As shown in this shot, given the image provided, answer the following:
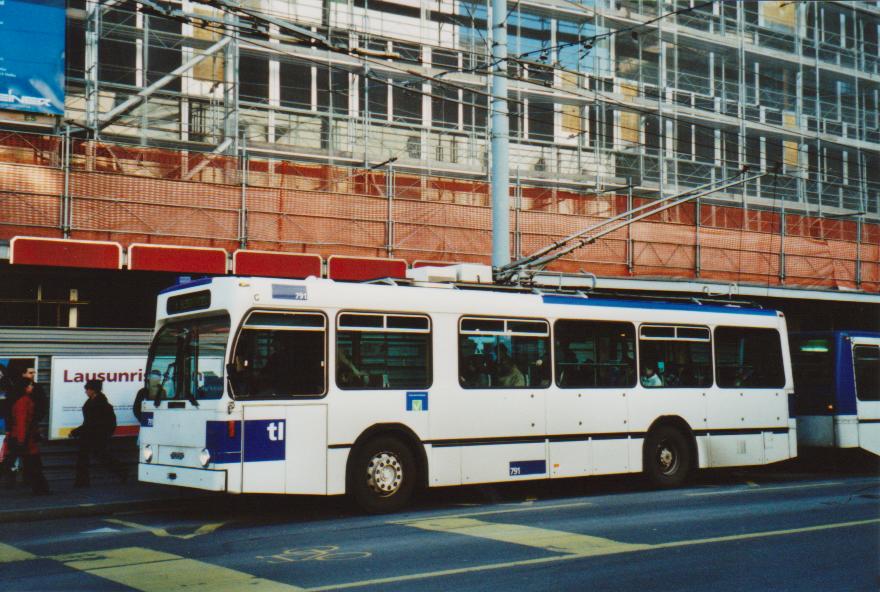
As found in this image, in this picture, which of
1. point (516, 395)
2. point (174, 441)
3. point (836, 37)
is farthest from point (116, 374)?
point (836, 37)

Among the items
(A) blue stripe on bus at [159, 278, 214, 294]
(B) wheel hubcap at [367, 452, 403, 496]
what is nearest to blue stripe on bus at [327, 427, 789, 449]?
(B) wheel hubcap at [367, 452, 403, 496]

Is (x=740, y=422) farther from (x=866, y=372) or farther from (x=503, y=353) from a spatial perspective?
(x=503, y=353)

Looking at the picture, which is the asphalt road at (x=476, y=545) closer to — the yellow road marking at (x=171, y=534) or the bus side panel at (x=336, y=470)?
the yellow road marking at (x=171, y=534)

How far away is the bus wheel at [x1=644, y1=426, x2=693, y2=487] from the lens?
15.0 meters

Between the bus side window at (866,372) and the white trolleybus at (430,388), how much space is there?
8.23ft

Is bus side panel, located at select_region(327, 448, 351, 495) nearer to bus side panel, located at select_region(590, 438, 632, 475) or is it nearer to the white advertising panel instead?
bus side panel, located at select_region(590, 438, 632, 475)

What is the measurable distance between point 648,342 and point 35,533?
27.8 feet

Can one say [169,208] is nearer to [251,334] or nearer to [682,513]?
[251,334]

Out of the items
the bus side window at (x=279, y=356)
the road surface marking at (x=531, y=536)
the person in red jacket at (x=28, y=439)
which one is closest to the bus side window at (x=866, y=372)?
the road surface marking at (x=531, y=536)

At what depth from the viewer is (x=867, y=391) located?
17.9m

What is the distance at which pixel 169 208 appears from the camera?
17.9 meters

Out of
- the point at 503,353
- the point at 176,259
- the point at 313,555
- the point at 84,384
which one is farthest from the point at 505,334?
the point at 84,384

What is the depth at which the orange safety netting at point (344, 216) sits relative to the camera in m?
16.9

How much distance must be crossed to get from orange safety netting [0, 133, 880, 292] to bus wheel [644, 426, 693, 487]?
6966 millimetres
